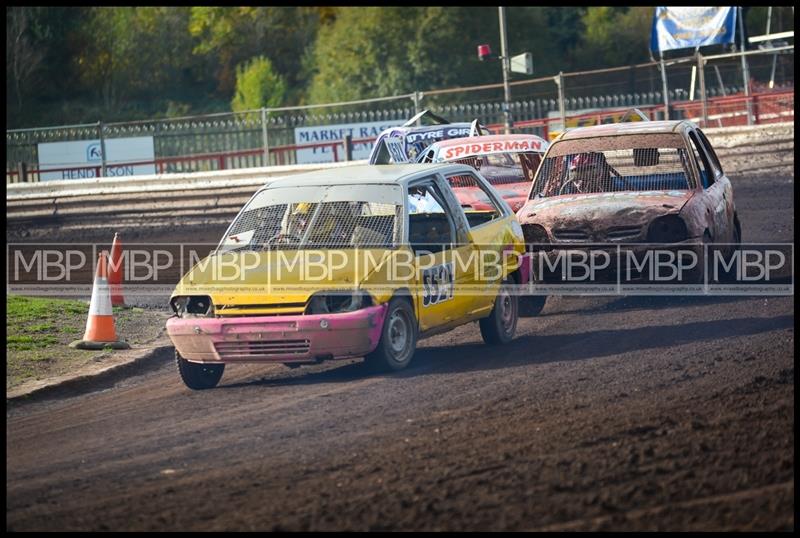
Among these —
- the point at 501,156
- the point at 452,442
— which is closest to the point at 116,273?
the point at 501,156

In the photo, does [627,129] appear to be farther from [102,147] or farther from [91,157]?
[91,157]

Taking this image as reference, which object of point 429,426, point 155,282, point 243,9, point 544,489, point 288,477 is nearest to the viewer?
point 544,489

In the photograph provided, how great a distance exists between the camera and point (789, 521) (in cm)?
459

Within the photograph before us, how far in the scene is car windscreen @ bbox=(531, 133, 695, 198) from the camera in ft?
A: 37.6

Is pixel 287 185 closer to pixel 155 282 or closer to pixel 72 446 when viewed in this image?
pixel 72 446

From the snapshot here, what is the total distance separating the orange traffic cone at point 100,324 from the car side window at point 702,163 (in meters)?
5.48

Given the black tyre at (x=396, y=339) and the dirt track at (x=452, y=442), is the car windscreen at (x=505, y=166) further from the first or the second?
the black tyre at (x=396, y=339)

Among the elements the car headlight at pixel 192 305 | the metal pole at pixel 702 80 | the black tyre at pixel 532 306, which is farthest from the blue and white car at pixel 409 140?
the car headlight at pixel 192 305

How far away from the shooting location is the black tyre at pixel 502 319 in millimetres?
9469

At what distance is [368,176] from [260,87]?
143 feet

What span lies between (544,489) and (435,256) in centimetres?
388

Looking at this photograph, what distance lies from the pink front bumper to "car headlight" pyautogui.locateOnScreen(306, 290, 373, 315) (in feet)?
0.29

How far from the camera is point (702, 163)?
11.8m

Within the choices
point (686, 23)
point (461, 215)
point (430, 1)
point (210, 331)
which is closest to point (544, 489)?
point (210, 331)
